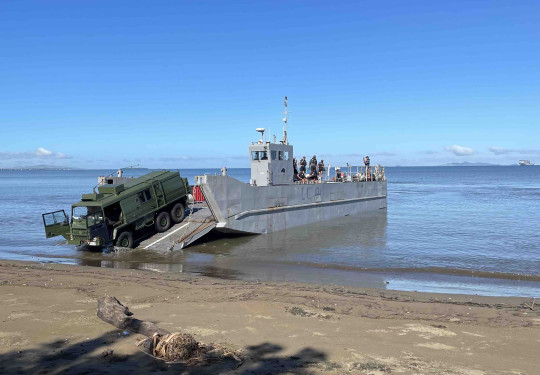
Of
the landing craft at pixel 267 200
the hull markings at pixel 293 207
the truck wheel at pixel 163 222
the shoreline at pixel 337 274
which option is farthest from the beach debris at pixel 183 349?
the hull markings at pixel 293 207

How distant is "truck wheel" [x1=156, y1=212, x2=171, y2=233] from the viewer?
1914 cm

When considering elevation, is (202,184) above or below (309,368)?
above

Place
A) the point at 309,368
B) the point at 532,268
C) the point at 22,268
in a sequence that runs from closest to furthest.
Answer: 1. the point at 309,368
2. the point at 22,268
3. the point at 532,268

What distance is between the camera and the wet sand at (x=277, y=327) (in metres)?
6.28

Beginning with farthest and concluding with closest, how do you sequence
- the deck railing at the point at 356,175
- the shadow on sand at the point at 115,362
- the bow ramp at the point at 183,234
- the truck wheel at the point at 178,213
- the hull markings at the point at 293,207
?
the deck railing at the point at 356,175 → the hull markings at the point at 293,207 → the truck wheel at the point at 178,213 → the bow ramp at the point at 183,234 → the shadow on sand at the point at 115,362

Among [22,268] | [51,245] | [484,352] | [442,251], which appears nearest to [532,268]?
[442,251]

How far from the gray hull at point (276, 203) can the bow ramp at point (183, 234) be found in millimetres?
696

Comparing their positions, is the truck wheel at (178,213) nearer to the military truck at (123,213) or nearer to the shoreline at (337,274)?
the military truck at (123,213)

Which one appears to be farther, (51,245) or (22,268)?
(51,245)

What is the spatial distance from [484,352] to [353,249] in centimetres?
1225

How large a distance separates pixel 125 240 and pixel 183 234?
7.50 ft

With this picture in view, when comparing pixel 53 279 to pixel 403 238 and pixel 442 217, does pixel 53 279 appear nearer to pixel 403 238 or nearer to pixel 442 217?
pixel 403 238

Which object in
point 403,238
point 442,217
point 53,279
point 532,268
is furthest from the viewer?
point 442,217

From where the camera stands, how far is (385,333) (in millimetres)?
7742
